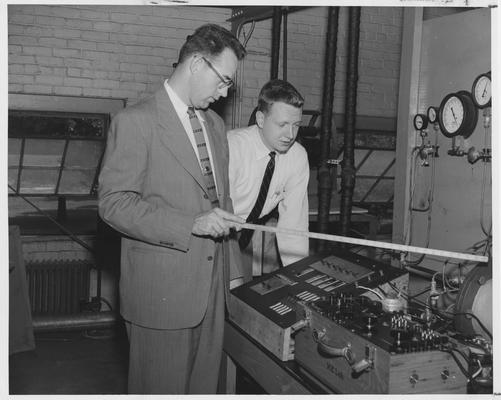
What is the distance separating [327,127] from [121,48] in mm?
2431

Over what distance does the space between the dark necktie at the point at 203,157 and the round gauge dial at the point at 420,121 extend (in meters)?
2.51

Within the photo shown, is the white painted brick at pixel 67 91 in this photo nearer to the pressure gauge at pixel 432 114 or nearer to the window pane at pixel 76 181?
the window pane at pixel 76 181

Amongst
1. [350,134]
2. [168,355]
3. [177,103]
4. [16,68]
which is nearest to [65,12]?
[16,68]

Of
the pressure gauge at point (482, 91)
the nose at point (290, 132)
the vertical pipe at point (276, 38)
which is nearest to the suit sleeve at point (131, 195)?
the nose at point (290, 132)

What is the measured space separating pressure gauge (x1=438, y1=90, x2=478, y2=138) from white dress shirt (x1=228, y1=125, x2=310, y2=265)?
137cm

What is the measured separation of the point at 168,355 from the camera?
2.12 meters

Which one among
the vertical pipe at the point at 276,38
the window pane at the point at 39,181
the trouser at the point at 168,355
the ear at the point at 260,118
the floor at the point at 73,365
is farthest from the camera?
the window pane at the point at 39,181

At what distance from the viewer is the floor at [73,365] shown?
395cm

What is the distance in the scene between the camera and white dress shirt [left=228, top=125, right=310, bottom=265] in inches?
120

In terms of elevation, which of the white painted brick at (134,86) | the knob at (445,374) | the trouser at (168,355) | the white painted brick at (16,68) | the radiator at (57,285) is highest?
the white painted brick at (16,68)

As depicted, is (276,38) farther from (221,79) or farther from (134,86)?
(221,79)

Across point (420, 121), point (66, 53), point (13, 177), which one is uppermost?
point (66, 53)

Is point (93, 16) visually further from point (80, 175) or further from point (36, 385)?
point (36, 385)

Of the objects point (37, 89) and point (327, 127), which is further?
point (37, 89)
